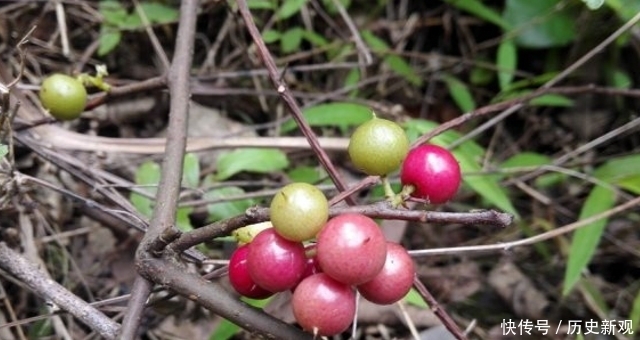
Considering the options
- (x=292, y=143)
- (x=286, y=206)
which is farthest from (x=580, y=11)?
(x=286, y=206)

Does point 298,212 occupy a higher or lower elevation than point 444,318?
higher

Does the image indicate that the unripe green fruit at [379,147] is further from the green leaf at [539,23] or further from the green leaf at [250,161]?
the green leaf at [539,23]

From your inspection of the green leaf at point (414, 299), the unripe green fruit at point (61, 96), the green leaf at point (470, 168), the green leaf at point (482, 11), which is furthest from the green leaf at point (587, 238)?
the unripe green fruit at point (61, 96)

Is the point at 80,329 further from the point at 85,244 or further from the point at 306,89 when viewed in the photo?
the point at 306,89

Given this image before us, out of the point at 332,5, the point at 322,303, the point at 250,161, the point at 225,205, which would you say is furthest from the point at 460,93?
the point at 322,303

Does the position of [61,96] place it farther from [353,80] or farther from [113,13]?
[353,80]

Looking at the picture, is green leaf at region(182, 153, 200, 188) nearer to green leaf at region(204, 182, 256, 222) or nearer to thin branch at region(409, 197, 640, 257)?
green leaf at region(204, 182, 256, 222)
